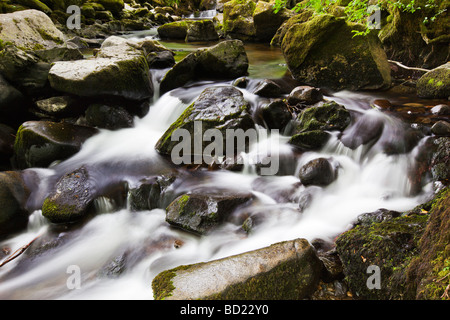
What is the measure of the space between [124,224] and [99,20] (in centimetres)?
1933

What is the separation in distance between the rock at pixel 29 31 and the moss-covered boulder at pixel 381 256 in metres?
8.56

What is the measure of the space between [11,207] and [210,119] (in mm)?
3547

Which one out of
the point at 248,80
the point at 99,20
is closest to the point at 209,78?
the point at 248,80

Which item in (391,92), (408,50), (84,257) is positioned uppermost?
(408,50)

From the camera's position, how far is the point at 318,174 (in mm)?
4453

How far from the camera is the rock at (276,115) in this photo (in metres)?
5.86

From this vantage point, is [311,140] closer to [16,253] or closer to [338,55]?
[338,55]

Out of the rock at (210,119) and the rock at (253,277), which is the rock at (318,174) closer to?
the rock at (210,119)

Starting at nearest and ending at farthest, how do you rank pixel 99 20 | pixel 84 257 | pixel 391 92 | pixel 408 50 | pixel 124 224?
pixel 84 257 → pixel 124 224 → pixel 391 92 → pixel 408 50 → pixel 99 20

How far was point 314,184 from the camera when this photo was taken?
448 cm

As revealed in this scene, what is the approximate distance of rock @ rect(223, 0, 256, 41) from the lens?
16125mm

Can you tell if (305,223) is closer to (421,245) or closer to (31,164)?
(421,245)

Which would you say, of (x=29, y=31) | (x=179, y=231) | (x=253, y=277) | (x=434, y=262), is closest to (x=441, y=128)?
(x=434, y=262)
